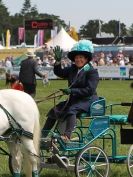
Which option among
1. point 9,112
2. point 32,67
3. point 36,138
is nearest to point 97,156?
point 36,138

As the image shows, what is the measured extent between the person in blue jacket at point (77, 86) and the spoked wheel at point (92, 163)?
38 cm

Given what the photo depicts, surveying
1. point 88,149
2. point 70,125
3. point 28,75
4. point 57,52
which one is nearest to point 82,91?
point 70,125

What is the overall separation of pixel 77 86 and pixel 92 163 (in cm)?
105

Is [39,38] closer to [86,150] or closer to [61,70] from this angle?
[61,70]

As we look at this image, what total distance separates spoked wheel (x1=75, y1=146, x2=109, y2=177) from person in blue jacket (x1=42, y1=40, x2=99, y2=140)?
384 millimetres

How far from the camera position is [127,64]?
119 feet

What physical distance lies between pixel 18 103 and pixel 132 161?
1867mm

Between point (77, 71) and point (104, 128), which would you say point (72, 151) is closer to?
point (104, 128)

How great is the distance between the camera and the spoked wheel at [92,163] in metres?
7.27

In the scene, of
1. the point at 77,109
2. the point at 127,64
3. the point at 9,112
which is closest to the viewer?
the point at 9,112

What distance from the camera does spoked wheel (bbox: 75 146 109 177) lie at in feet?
23.8

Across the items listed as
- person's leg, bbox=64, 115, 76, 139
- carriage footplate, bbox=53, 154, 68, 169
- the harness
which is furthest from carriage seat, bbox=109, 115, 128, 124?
the harness

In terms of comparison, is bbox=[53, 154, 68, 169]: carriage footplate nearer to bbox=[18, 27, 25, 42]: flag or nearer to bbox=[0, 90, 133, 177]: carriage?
bbox=[0, 90, 133, 177]: carriage

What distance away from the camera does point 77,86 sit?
7652mm
